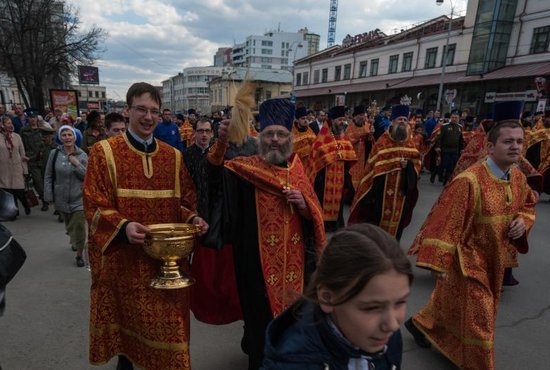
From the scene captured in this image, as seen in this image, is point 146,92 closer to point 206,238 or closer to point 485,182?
point 206,238

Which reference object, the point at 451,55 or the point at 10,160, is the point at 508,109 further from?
the point at 451,55

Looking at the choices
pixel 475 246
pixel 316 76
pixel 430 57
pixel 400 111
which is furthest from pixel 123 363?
pixel 316 76

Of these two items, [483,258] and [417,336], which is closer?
[483,258]

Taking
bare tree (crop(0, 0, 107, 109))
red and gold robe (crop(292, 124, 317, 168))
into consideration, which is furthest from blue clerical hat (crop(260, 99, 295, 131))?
bare tree (crop(0, 0, 107, 109))

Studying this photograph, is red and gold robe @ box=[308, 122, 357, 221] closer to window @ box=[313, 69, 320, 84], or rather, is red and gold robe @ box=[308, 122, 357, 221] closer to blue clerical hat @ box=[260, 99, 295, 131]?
blue clerical hat @ box=[260, 99, 295, 131]

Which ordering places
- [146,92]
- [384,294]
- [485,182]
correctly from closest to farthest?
[384,294] < [146,92] < [485,182]

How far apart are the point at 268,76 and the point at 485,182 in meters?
71.7

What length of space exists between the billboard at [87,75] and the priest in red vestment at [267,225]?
2938cm

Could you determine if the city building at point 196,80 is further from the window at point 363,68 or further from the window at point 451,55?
the window at point 451,55

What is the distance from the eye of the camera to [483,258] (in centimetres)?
285

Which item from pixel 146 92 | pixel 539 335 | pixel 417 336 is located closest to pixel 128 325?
pixel 146 92

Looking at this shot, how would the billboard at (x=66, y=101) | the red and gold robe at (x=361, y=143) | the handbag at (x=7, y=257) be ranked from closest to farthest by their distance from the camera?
1. the handbag at (x=7, y=257)
2. the red and gold robe at (x=361, y=143)
3. the billboard at (x=66, y=101)

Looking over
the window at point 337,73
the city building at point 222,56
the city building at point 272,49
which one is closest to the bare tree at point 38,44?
the window at point 337,73

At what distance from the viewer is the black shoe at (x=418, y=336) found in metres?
3.43
